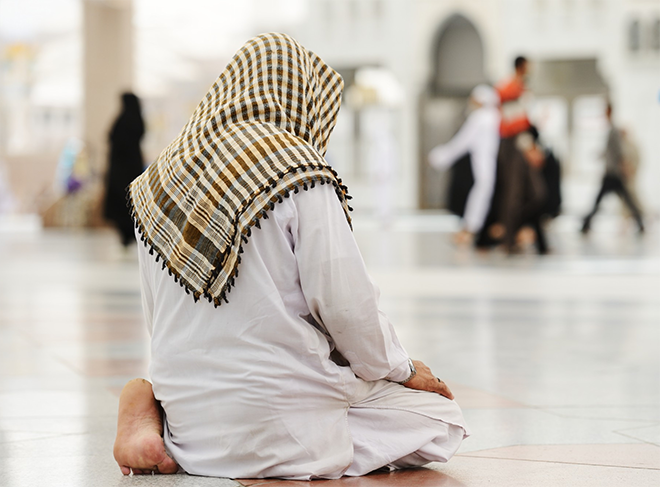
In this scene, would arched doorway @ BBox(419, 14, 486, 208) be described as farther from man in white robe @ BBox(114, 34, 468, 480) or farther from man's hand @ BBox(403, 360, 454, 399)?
man in white robe @ BBox(114, 34, 468, 480)

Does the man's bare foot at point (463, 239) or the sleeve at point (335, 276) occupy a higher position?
the sleeve at point (335, 276)

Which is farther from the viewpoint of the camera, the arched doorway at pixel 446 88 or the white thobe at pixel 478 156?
the arched doorway at pixel 446 88

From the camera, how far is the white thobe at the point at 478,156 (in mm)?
11797

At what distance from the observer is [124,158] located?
41.0 ft

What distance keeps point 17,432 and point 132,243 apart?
10384 mm

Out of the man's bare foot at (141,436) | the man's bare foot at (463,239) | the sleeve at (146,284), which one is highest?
the sleeve at (146,284)

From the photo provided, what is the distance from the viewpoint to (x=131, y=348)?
189 inches

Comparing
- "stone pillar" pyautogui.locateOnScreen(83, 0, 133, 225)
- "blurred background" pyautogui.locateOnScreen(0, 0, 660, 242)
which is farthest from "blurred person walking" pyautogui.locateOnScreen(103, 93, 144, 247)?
"blurred background" pyautogui.locateOnScreen(0, 0, 660, 242)

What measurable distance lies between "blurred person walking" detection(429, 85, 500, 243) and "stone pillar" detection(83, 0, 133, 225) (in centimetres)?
1151

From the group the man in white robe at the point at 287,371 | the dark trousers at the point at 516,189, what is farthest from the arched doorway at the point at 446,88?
the man in white robe at the point at 287,371

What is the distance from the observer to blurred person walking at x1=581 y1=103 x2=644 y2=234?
1528cm

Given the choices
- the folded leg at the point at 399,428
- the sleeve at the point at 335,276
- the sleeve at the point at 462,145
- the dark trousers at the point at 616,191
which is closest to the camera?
the sleeve at the point at 335,276

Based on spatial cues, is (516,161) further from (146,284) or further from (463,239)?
(146,284)

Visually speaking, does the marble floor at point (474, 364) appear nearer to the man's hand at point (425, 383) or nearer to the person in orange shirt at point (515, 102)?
the man's hand at point (425, 383)
